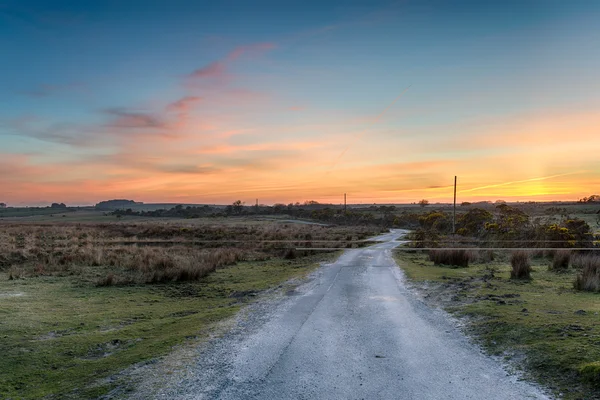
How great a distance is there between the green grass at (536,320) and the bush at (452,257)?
369 centimetres

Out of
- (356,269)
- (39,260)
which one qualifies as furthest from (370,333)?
(39,260)

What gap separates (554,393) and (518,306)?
5310 mm

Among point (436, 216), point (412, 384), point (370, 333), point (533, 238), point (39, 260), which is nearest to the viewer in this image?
point (412, 384)

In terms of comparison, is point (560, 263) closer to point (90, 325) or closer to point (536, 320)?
point (536, 320)

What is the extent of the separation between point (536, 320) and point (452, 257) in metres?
12.4

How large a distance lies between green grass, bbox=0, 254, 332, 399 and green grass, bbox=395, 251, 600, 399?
608 cm

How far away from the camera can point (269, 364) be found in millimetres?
6555

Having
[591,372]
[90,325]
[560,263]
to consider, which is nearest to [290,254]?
[560,263]

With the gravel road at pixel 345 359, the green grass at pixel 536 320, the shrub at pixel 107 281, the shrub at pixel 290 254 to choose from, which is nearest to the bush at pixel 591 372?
the green grass at pixel 536 320

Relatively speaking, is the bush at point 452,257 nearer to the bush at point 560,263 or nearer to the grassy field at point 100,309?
the bush at point 560,263

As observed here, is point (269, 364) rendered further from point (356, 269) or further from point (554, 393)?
point (356, 269)

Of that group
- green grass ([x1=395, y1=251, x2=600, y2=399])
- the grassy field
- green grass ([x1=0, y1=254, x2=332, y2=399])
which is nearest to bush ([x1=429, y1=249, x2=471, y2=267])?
green grass ([x1=395, y1=251, x2=600, y2=399])

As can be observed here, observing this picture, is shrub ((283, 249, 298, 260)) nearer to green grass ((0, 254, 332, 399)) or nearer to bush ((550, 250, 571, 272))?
green grass ((0, 254, 332, 399))

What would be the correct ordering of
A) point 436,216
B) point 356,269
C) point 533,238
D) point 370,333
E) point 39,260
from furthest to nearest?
point 436,216, point 533,238, point 39,260, point 356,269, point 370,333
